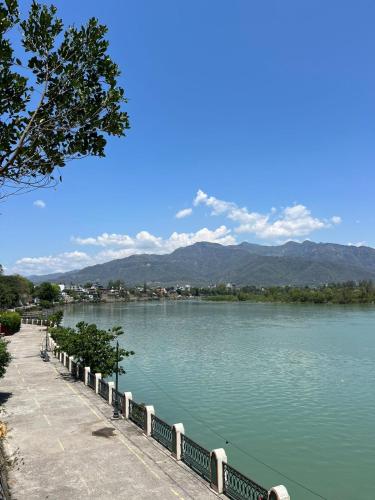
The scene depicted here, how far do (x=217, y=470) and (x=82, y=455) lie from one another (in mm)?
5711

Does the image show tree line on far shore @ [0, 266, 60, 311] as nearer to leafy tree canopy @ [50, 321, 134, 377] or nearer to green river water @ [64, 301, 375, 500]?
green river water @ [64, 301, 375, 500]

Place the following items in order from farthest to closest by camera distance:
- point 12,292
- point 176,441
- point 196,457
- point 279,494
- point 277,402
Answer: point 12,292 < point 277,402 < point 176,441 < point 196,457 < point 279,494

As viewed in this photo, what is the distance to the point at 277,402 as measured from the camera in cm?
3189

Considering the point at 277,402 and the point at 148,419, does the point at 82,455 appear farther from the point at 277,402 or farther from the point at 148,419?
the point at 277,402

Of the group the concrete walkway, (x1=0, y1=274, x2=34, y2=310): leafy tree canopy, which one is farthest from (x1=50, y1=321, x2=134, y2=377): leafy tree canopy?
(x1=0, y1=274, x2=34, y2=310): leafy tree canopy

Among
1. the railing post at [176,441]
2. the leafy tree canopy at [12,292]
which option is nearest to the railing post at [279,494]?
the railing post at [176,441]

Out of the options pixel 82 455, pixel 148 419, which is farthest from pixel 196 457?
pixel 82 455

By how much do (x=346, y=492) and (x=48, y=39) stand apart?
20.4 meters

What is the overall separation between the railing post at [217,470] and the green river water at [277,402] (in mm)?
6968

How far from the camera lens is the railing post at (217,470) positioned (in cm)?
1349

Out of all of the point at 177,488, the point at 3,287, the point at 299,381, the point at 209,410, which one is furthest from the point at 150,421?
the point at 3,287

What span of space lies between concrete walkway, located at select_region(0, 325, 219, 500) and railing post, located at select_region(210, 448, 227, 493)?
275 millimetres

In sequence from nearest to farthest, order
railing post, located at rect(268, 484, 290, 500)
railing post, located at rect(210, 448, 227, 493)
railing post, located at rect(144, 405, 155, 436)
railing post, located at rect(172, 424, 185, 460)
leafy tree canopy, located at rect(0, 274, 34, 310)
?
railing post, located at rect(268, 484, 290, 500), railing post, located at rect(210, 448, 227, 493), railing post, located at rect(172, 424, 185, 460), railing post, located at rect(144, 405, 155, 436), leafy tree canopy, located at rect(0, 274, 34, 310)

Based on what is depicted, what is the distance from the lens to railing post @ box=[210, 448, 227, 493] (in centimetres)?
1349
